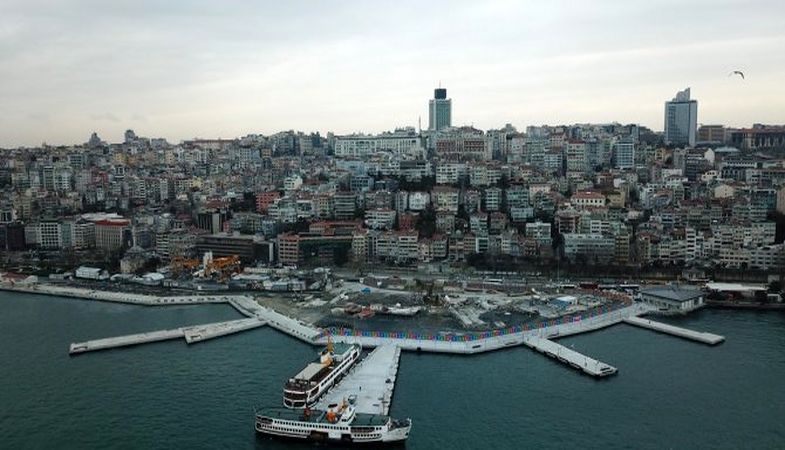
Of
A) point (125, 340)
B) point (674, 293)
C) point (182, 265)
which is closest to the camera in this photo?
point (125, 340)

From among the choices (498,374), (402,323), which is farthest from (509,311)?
(498,374)

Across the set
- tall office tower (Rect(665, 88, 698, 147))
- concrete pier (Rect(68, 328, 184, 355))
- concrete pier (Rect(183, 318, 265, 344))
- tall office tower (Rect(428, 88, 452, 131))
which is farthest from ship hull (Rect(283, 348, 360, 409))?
tall office tower (Rect(428, 88, 452, 131))

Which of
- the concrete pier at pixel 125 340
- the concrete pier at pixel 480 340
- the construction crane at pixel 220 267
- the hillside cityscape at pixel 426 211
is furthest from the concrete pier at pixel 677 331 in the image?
the construction crane at pixel 220 267

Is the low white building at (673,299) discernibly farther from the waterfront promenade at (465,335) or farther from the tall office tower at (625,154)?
→ the tall office tower at (625,154)

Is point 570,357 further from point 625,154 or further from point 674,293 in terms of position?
point 625,154

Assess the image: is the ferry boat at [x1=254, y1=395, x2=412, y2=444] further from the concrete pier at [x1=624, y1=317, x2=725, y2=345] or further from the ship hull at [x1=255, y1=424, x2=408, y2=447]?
the concrete pier at [x1=624, y1=317, x2=725, y2=345]

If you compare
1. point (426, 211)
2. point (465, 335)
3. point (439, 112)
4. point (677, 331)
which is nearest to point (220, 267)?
point (426, 211)
